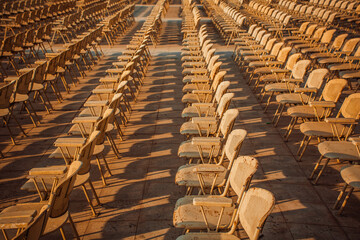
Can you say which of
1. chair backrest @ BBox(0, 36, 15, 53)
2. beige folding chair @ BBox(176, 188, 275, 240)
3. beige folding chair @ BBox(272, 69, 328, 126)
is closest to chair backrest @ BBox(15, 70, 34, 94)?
chair backrest @ BBox(0, 36, 15, 53)

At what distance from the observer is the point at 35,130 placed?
20.0 feet

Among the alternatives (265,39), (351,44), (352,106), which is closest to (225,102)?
(352,106)

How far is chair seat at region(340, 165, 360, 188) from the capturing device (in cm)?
342

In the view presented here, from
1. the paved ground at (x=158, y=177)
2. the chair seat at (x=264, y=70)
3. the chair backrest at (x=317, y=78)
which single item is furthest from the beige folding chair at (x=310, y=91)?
the chair seat at (x=264, y=70)

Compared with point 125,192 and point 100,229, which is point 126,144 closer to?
point 125,192

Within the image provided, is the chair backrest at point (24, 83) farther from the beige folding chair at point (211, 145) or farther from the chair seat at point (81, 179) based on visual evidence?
the beige folding chair at point (211, 145)

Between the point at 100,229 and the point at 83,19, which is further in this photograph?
the point at 83,19

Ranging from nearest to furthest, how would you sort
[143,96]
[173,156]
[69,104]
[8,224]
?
[8,224] < [173,156] < [69,104] < [143,96]

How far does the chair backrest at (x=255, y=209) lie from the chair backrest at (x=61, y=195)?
5.80ft

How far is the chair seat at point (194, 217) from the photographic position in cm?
295

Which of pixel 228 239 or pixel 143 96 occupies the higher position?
pixel 228 239

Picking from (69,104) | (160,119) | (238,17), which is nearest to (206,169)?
(160,119)

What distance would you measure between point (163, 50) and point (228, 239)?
1099 cm

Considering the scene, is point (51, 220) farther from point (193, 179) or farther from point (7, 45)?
point (7, 45)
